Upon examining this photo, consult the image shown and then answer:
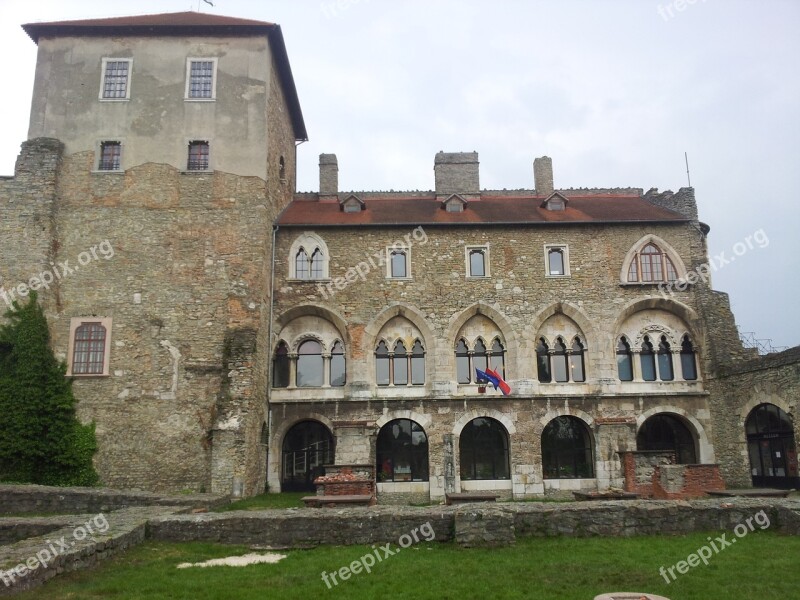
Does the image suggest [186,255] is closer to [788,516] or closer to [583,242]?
[583,242]

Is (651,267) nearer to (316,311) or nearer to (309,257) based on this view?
(316,311)

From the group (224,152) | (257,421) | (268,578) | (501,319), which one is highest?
(224,152)

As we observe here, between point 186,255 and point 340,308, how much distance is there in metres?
6.37

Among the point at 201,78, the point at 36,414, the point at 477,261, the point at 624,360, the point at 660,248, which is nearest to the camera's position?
the point at 36,414

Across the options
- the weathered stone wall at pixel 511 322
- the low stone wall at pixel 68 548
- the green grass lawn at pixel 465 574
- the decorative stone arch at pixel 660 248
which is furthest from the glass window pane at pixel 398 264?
the green grass lawn at pixel 465 574

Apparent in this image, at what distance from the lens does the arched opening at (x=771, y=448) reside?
22812 mm

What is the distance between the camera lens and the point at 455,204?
1141 inches

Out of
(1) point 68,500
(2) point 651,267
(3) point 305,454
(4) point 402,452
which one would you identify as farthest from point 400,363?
(1) point 68,500

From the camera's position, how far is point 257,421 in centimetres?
2358

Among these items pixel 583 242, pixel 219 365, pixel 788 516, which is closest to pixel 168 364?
pixel 219 365

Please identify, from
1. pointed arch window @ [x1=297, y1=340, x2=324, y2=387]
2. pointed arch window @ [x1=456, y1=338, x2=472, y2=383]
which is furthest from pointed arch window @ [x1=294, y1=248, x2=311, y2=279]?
pointed arch window @ [x1=456, y1=338, x2=472, y2=383]

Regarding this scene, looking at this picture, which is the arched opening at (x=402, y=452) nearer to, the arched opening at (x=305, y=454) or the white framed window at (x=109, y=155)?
the arched opening at (x=305, y=454)

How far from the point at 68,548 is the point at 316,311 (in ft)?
54.9

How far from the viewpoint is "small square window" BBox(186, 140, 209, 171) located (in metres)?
25.3
